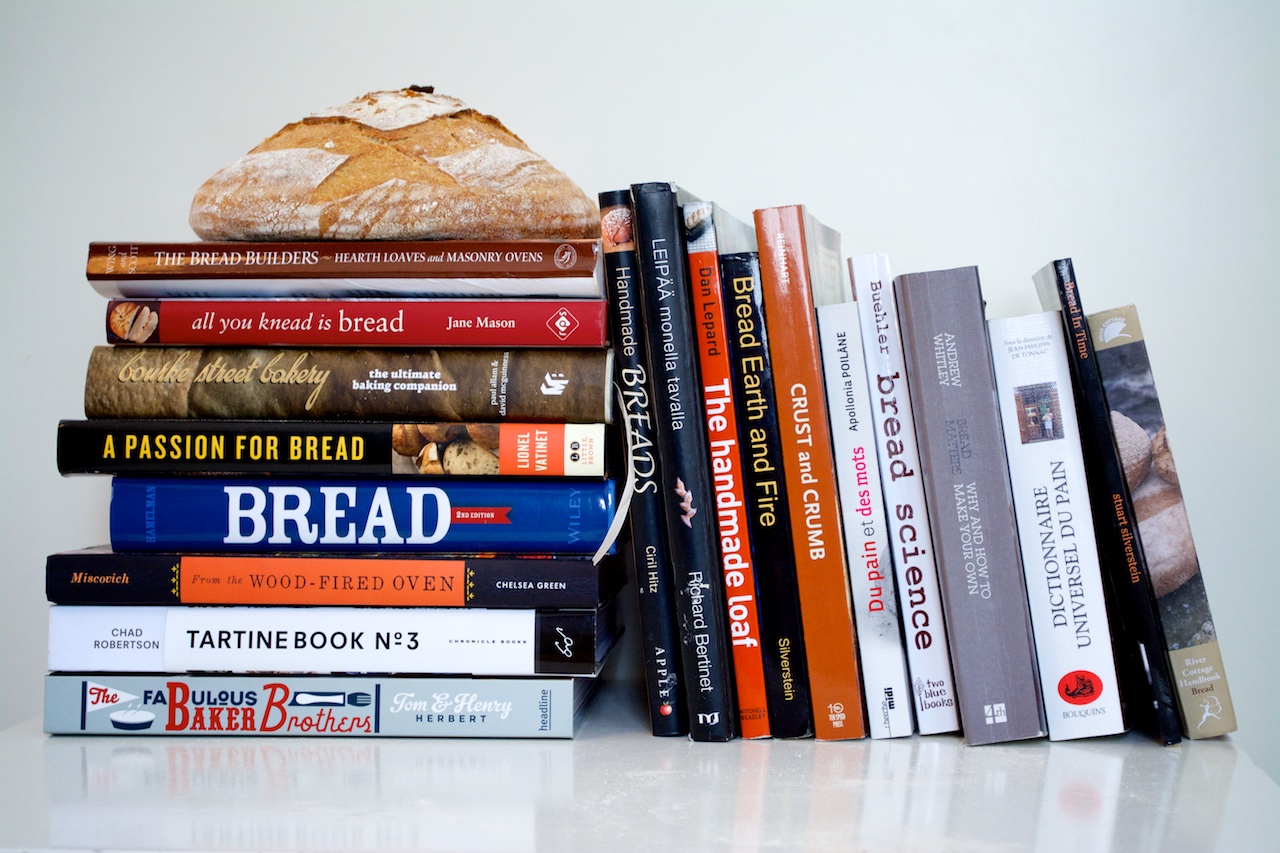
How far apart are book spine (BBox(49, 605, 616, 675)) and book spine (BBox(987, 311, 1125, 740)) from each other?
0.34 meters

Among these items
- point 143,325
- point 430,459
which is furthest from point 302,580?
point 143,325

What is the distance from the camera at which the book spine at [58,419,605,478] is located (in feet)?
2.18

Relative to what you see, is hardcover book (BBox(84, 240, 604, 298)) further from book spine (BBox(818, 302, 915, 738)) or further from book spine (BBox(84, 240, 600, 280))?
book spine (BBox(818, 302, 915, 738))

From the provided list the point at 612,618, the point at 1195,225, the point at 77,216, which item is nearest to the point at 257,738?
the point at 612,618

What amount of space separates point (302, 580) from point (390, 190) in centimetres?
32

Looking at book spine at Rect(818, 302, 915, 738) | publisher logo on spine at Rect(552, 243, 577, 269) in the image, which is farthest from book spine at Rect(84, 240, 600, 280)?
book spine at Rect(818, 302, 915, 738)

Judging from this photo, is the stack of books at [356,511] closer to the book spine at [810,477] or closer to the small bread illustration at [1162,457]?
the book spine at [810,477]

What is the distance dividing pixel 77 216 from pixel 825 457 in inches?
32.3

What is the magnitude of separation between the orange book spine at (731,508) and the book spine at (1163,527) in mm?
287

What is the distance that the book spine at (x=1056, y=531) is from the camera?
664mm

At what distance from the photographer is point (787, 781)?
59 centimetres

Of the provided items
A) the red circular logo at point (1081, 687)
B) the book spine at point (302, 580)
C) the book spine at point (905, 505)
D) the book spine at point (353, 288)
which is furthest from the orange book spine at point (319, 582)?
the red circular logo at point (1081, 687)

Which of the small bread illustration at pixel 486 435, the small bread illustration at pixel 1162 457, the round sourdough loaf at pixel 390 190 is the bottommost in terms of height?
the small bread illustration at pixel 1162 457

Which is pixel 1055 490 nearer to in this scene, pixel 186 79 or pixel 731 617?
pixel 731 617
